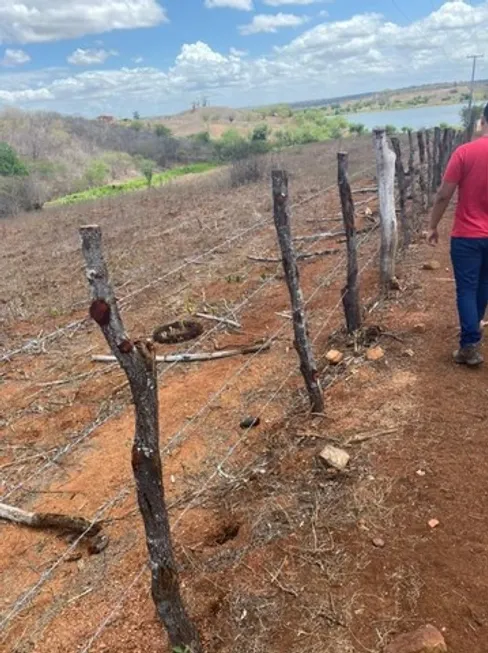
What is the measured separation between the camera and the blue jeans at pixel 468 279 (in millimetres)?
4355

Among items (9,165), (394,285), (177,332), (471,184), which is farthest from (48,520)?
(9,165)

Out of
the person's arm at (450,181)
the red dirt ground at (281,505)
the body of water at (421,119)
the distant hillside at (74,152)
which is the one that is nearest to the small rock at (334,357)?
the red dirt ground at (281,505)

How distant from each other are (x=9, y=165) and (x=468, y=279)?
4016 cm

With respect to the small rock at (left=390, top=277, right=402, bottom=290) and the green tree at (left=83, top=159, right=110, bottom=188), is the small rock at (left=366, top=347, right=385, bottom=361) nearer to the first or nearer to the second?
the small rock at (left=390, top=277, right=402, bottom=290)

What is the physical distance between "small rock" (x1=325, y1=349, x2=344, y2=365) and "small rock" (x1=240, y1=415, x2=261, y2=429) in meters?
0.88

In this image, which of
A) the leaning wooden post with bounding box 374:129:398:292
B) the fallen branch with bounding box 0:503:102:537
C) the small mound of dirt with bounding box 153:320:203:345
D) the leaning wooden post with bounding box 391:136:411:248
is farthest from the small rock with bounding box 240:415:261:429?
the leaning wooden post with bounding box 391:136:411:248

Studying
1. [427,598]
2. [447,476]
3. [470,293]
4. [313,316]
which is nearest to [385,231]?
[313,316]

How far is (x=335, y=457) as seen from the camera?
3.45m

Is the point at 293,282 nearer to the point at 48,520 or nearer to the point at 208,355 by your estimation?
the point at 208,355

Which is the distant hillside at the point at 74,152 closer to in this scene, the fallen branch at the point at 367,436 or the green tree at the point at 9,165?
the green tree at the point at 9,165

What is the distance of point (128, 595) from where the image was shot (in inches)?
116

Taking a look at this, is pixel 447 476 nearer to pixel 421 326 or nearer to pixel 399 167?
pixel 421 326

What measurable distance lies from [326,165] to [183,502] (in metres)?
24.8

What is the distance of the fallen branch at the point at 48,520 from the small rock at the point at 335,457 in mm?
1534
